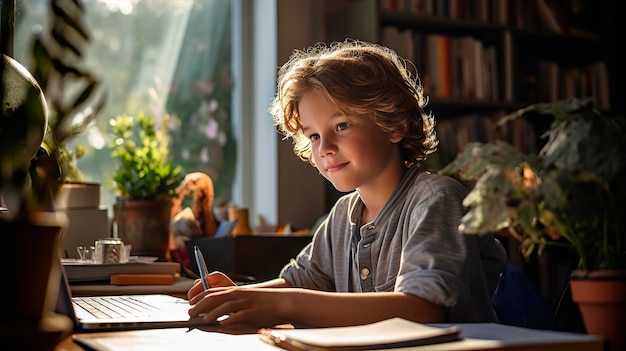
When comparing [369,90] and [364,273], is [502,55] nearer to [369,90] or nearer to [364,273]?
[369,90]

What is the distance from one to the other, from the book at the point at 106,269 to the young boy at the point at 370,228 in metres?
0.29

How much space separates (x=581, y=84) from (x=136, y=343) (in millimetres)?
3213

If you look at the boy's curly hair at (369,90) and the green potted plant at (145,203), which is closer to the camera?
the boy's curly hair at (369,90)

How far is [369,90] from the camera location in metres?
1.58

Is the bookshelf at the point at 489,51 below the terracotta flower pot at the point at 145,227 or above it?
above

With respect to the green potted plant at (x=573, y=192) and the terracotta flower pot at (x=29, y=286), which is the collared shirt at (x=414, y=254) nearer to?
the green potted plant at (x=573, y=192)

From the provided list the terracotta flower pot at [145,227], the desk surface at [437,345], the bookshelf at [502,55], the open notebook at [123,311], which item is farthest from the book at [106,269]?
the bookshelf at [502,55]

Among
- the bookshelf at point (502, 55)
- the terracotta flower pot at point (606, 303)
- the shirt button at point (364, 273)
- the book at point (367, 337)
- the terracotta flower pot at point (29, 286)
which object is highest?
the bookshelf at point (502, 55)

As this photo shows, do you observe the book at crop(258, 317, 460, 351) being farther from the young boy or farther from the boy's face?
the boy's face

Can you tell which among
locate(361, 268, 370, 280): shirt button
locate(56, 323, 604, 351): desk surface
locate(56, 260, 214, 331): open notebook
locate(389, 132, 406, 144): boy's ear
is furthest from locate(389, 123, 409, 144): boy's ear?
locate(56, 323, 604, 351): desk surface

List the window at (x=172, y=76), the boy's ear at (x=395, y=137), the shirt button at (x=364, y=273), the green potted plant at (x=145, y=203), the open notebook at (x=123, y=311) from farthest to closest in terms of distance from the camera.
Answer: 1. the window at (x=172, y=76)
2. the green potted plant at (x=145, y=203)
3. the boy's ear at (x=395, y=137)
4. the shirt button at (x=364, y=273)
5. the open notebook at (x=123, y=311)

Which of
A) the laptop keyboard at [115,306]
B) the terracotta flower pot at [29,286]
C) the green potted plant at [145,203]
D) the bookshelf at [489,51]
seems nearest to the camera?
the terracotta flower pot at [29,286]

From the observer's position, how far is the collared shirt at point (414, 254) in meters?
1.11

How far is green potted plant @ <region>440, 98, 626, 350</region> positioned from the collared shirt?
0.28m
